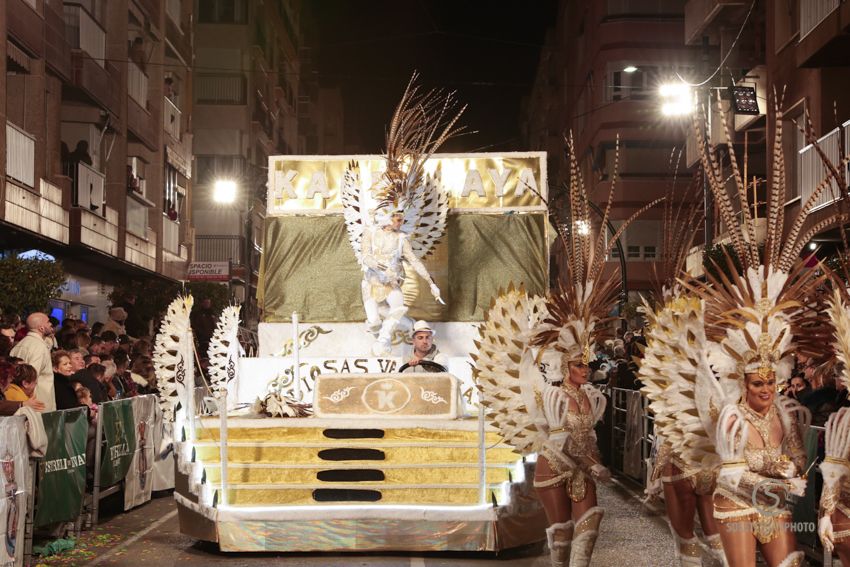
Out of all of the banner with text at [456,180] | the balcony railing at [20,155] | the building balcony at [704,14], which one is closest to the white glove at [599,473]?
the banner with text at [456,180]

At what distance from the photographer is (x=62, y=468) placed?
11922mm

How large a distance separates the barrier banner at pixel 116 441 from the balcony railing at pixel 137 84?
21.6 meters

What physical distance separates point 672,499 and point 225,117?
52515 millimetres

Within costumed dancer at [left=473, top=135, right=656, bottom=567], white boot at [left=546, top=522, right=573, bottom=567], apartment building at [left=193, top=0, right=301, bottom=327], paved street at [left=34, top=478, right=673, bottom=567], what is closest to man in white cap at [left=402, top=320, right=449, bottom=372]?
paved street at [left=34, top=478, right=673, bottom=567]

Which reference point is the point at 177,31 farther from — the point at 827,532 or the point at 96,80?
the point at 827,532

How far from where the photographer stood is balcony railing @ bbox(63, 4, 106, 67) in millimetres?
29172

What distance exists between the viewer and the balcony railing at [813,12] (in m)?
23.4

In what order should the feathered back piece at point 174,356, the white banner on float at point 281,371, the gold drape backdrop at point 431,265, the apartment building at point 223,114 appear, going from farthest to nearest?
the apartment building at point 223,114
the gold drape backdrop at point 431,265
the white banner on float at point 281,371
the feathered back piece at point 174,356

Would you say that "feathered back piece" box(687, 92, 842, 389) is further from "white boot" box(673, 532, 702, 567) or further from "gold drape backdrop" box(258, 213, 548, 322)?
"gold drape backdrop" box(258, 213, 548, 322)

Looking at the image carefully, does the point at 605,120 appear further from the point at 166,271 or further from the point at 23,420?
the point at 23,420

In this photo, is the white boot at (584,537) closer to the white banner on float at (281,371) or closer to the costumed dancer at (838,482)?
the costumed dancer at (838,482)

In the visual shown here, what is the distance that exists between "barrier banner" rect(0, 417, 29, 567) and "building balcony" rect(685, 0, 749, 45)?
28.2 metres

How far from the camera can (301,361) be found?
13.7 meters

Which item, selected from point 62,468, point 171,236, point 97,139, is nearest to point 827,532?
point 62,468
